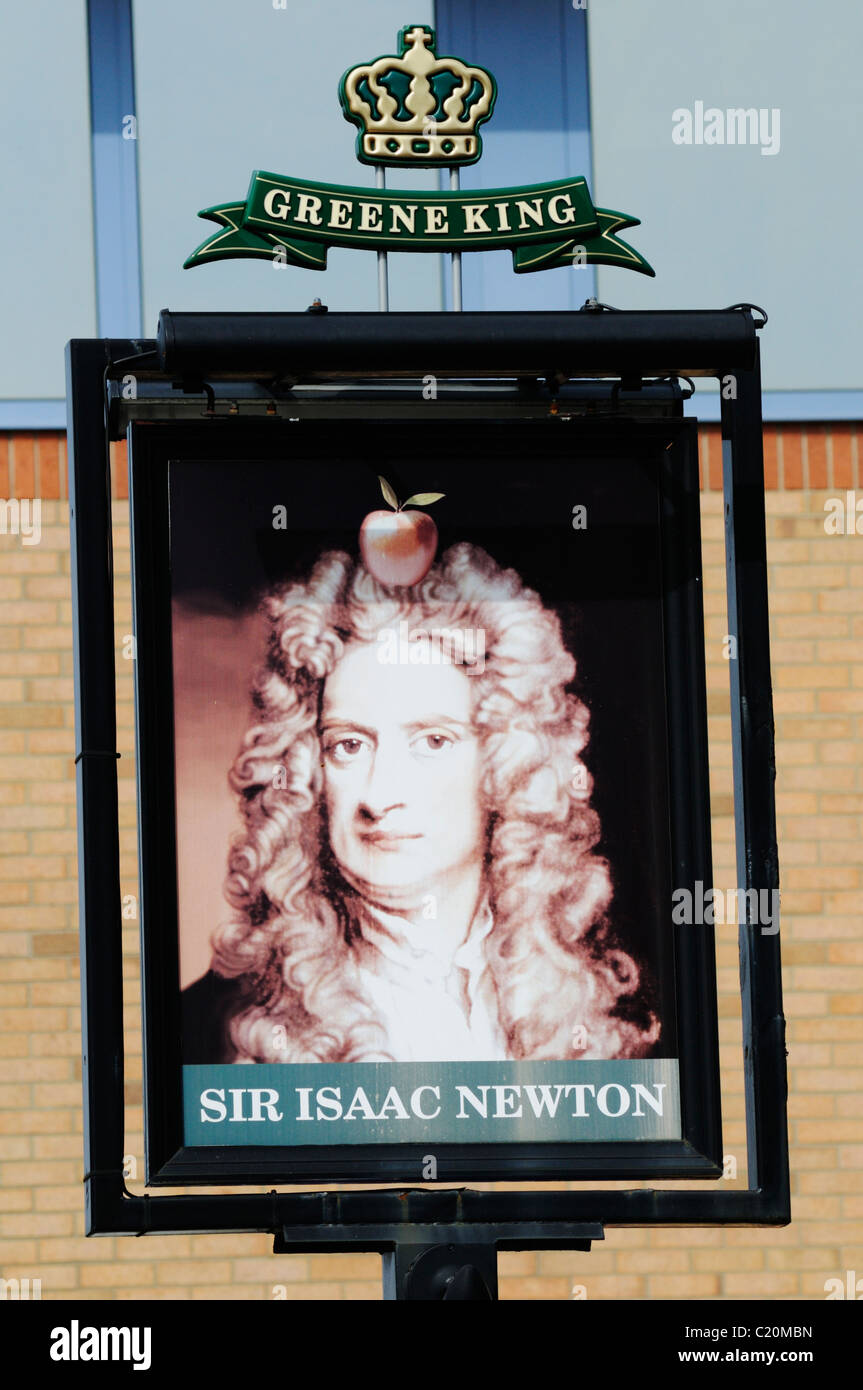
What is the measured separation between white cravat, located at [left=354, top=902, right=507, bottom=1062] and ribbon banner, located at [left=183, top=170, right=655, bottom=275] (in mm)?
1682

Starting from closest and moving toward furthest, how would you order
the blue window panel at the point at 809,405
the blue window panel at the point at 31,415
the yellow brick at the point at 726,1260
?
the yellow brick at the point at 726,1260 < the blue window panel at the point at 31,415 < the blue window panel at the point at 809,405

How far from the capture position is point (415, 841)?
467 centimetres

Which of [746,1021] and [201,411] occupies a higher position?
[201,411]

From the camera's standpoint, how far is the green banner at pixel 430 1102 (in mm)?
4516

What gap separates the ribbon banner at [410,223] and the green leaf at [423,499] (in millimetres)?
622

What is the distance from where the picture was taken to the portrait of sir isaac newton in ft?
15.1

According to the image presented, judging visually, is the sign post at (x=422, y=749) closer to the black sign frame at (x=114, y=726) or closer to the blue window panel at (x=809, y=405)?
the black sign frame at (x=114, y=726)

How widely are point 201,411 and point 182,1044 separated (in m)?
1.62

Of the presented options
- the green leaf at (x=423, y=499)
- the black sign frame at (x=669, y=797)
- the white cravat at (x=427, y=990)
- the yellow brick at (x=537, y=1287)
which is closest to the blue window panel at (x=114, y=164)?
the black sign frame at (x=669, y=797)

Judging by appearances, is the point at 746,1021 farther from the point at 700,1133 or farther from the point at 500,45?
the point at 500,45

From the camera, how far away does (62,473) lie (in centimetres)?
→ 654

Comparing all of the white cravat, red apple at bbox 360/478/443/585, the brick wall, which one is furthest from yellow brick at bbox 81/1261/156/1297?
red apple at bbox 360/478/443/585
